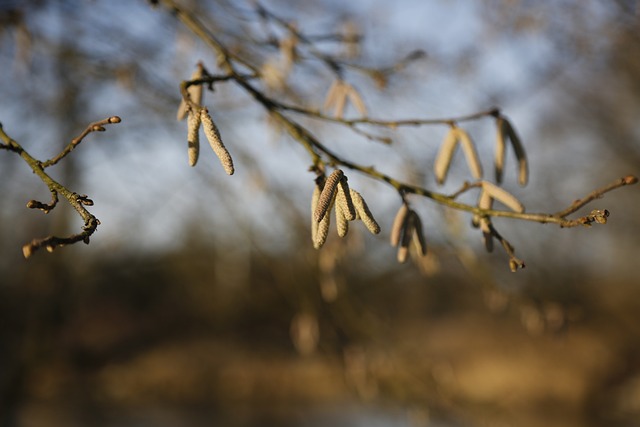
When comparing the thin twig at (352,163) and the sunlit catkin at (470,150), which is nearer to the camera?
the thin twig at (352,163)

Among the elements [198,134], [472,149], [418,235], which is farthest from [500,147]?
[198,134]

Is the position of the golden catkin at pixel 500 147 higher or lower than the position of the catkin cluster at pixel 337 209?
higher

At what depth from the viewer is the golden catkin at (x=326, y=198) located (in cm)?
103

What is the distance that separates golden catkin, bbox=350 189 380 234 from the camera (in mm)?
1052

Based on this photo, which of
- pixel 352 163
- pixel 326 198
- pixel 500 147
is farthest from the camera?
pixel 500 147

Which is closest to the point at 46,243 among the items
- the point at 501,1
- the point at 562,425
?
the point at 501,1

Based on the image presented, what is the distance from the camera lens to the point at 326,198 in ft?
3.40

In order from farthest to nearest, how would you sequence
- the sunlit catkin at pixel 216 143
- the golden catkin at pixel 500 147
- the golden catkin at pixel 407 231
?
the golden catkin at pixel 500 147, the golden catkin at pixel 407 231, the sunlit catkin at pixel 216 143

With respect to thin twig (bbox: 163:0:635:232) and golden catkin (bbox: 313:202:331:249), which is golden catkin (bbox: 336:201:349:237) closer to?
golden catkin (bbox: 313:202:331:249)

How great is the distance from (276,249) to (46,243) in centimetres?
229

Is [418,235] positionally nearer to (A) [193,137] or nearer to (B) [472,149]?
(B) [472,149]

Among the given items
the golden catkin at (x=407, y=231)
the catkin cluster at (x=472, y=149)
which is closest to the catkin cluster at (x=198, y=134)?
the golden catkin at (x=407, y=231)

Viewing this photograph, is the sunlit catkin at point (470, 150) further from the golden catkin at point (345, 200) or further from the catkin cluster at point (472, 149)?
the golden catkin at point (345, 200)

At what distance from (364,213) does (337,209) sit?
41 mm
